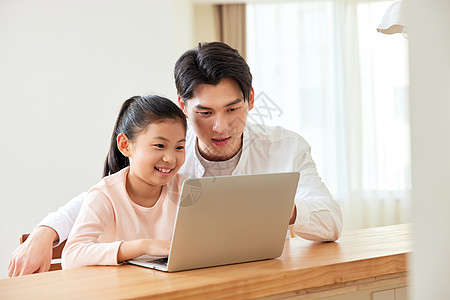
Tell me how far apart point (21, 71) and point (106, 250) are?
339 cm

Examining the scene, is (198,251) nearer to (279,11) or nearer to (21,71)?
(21,71)

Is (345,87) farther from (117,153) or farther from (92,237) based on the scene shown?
(92,237)

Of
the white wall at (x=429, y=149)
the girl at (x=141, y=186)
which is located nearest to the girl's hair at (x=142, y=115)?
the girl at (x=141, y=186)

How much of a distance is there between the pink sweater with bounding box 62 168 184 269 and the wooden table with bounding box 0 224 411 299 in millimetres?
175

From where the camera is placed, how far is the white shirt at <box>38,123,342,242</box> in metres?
1.65

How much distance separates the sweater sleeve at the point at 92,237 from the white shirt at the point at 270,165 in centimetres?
33

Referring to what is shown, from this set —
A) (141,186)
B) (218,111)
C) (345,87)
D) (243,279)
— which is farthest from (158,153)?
(345,87)

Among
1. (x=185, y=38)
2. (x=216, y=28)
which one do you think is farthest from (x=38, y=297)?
(x=216, y=28)

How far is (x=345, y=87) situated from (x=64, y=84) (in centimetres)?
293

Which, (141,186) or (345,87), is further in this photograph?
(345,87)

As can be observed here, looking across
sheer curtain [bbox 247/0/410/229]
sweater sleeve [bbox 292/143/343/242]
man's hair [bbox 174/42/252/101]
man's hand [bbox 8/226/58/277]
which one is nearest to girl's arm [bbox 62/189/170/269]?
man's hand [bbox 8/226/58/277]

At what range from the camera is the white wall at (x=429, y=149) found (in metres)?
0.50

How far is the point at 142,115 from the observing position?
157 centimetres

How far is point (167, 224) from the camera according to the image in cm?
149
